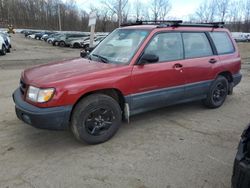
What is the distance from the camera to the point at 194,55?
17.6 feet

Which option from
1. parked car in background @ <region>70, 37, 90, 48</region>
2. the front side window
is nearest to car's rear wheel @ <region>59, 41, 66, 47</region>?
parked car in background @ <region>70, 37, 90, 48</region>

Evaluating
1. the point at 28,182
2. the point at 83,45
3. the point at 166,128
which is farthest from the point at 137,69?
the point at 83,45

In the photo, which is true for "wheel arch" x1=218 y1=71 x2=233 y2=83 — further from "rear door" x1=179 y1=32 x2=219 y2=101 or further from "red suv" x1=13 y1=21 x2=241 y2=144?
"rear door" x1=179 y1=32 x2=219 y2=101

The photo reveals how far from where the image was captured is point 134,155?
155 inches

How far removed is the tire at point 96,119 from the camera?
3.98 metres

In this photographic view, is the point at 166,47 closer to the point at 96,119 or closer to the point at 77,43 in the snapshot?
the point at 96,119

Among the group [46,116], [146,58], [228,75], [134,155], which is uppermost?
[146,58]

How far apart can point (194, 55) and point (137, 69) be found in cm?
151

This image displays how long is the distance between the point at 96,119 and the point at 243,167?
2296 mm

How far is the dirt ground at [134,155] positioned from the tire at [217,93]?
1.43 ft

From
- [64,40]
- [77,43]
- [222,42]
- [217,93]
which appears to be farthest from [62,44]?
[217,93]

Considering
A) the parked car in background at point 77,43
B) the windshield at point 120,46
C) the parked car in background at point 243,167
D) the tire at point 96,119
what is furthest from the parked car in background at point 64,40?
the parked car in background at point 243,167

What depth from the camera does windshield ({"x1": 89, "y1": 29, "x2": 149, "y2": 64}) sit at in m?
4.57

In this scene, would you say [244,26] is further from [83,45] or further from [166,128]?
[166,128]
